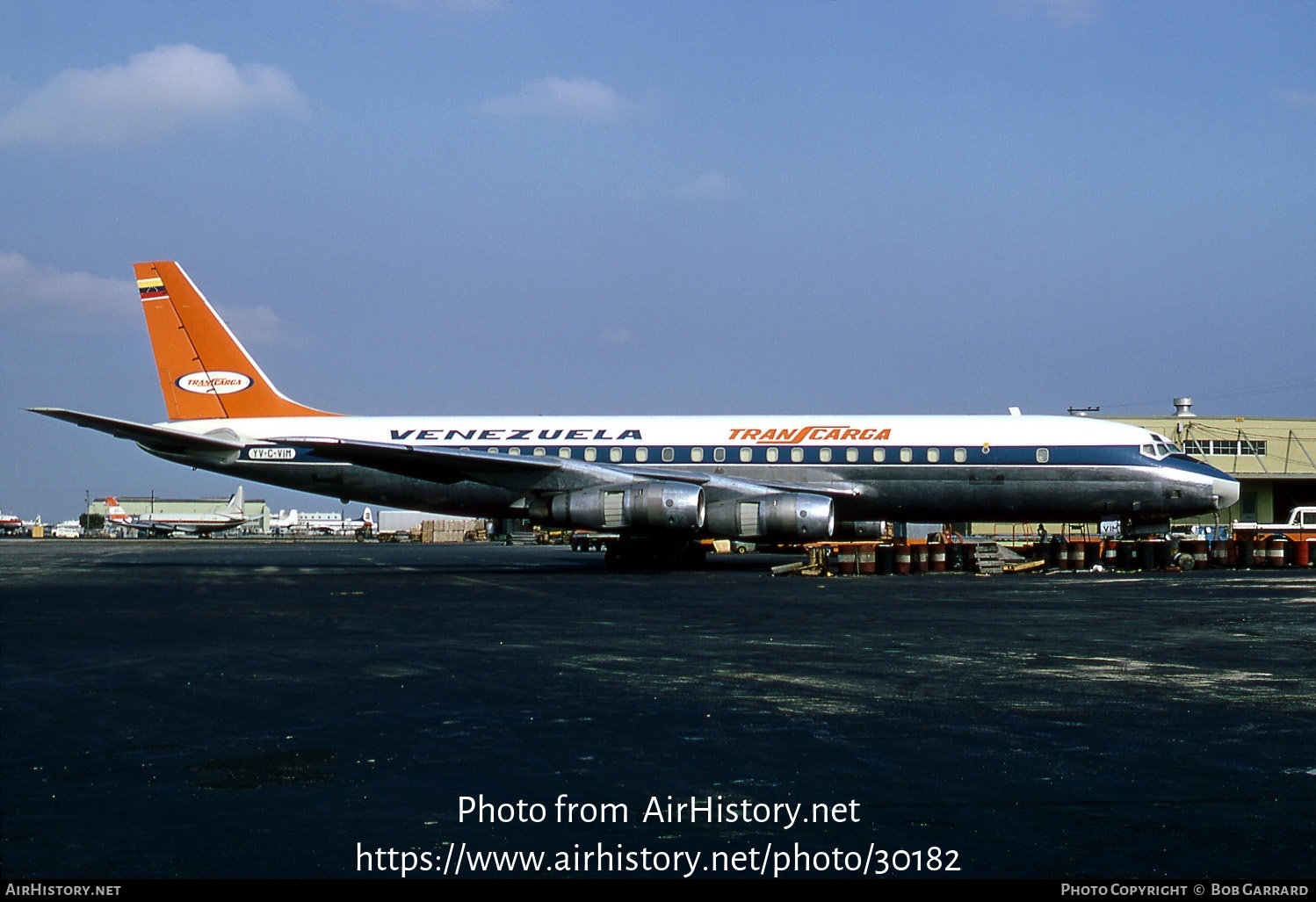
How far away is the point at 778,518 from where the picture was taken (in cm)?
2864

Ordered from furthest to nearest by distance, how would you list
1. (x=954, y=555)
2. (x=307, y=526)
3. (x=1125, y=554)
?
(x=307, y=526) < (x=1125, y=554) < (x=954, y=555)

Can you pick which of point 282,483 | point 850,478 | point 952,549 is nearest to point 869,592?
point 850,478

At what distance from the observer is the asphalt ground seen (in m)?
5.21

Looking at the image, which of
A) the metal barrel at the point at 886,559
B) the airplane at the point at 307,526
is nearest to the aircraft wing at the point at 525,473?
the metal barrel at the point at 886,559

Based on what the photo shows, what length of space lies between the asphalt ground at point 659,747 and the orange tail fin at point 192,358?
19438mm

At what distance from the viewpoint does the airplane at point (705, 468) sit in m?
29.5

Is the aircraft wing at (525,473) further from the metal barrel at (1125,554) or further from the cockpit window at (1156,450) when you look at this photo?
the metal barrel at (1125,554)

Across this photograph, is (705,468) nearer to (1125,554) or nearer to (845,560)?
(845,560)

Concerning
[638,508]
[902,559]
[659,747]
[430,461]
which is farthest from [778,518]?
[659,747]

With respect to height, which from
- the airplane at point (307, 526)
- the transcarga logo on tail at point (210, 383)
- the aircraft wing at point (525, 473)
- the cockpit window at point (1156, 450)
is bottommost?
the airplane at point (307, 526)

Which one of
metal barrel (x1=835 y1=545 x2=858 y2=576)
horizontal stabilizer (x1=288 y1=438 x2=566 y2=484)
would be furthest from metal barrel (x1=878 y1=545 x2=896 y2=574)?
horizontal stabilizer (x1=288 y1=438 x2=566 y2=484)

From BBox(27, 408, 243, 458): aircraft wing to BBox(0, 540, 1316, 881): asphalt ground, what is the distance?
14365mm

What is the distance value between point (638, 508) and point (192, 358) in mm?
15048

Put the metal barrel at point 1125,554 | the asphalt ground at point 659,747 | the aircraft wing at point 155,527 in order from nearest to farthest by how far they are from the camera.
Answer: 1. the asphalt ground at point 659,747
2. the metal barrel at point 1125,554
3. the aircraft wing at point 155,527
